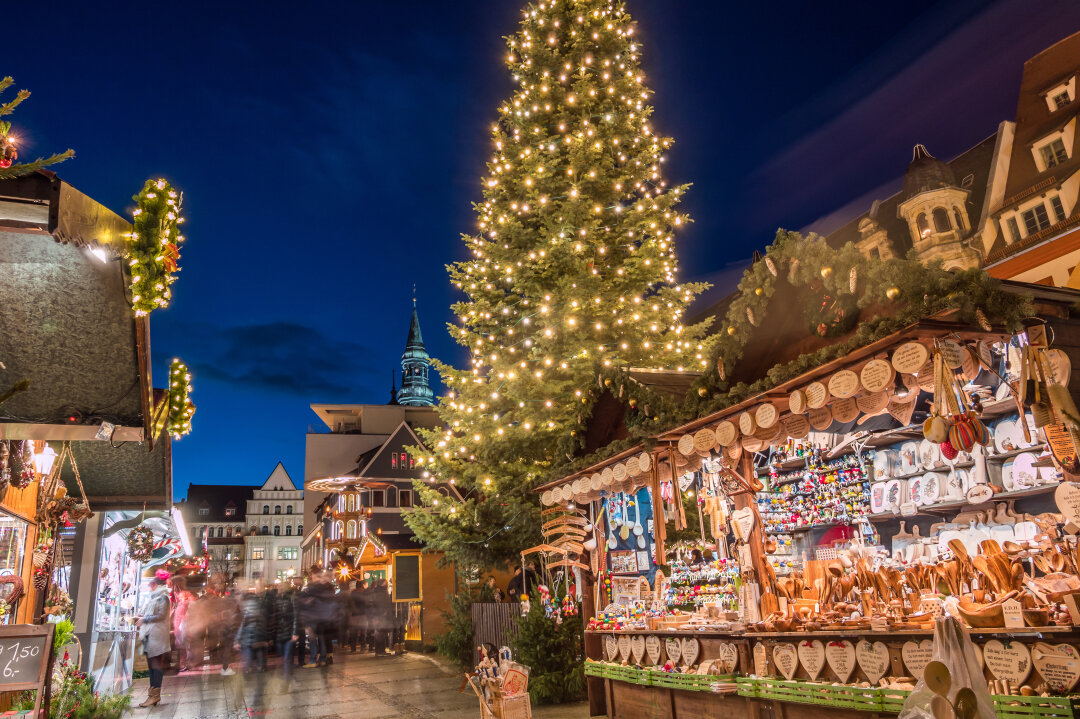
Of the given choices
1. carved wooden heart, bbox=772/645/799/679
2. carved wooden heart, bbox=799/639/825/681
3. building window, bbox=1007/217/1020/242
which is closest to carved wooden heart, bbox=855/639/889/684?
carved wooden heart, bbox=799/639/825/681

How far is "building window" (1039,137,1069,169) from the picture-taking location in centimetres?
1558

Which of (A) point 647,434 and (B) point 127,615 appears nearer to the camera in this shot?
(A) point 647,434

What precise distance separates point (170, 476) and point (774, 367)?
9.22 meters

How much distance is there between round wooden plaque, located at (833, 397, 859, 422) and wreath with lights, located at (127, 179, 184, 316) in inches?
234

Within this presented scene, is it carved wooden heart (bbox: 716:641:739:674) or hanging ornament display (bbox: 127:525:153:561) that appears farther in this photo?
hanging ornament display (bbox: 127:525:153:561)

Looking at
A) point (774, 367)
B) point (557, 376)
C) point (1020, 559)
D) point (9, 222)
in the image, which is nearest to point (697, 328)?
point (557, 376)

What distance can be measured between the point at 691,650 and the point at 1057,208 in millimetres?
14589

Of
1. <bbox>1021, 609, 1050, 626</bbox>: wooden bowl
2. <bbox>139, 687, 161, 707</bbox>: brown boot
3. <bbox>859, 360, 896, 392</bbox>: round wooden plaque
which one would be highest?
<bbox>859, 360, 896, 392</bbox>: round wooden plaque

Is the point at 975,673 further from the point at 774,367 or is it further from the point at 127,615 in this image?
the point at 127,615

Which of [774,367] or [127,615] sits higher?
[774,367]

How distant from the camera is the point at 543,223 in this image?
14164 mm

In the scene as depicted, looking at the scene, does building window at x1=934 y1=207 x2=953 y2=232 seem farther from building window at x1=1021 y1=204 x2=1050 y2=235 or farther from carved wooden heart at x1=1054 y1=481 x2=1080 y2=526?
carved wooden heart at x1=1054 y1=481 x2=1080 y2=526

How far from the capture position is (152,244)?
174 inches

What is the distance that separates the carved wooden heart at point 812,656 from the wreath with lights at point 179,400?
7.14 metres
